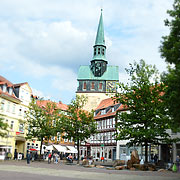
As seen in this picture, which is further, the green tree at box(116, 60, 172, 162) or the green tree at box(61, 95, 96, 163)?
the green tree at box(61, 95, 96, 163)

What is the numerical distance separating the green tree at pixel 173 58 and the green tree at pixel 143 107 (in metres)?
10.4

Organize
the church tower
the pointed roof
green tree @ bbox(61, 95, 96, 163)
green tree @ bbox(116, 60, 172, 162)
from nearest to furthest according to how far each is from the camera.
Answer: green tree @ bbox(116, 60, 172, 162) < green tree @ bbox(61, 95, 96, 163) < the church tower < the pointed roof

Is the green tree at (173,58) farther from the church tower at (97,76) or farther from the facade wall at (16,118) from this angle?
the church tower at (97,76)

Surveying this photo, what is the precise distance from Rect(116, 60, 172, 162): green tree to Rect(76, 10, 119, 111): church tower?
176ft

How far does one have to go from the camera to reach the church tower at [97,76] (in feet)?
271

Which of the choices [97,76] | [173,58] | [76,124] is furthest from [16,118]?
[97,76]

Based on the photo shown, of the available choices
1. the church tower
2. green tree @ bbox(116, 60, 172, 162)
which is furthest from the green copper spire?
green tree @ bbox(116, 60, 172, 162)

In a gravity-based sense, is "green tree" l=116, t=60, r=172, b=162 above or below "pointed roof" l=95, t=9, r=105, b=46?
below

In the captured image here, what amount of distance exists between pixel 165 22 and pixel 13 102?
34566 mm

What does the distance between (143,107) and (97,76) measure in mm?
59232

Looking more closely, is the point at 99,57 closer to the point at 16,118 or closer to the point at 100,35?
the point at 100,35

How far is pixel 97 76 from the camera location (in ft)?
281

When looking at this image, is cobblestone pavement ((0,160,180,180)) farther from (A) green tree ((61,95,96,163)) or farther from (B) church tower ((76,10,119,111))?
(B) church tower ((76,10,119,111))

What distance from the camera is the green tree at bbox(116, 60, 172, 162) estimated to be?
2569 cm
